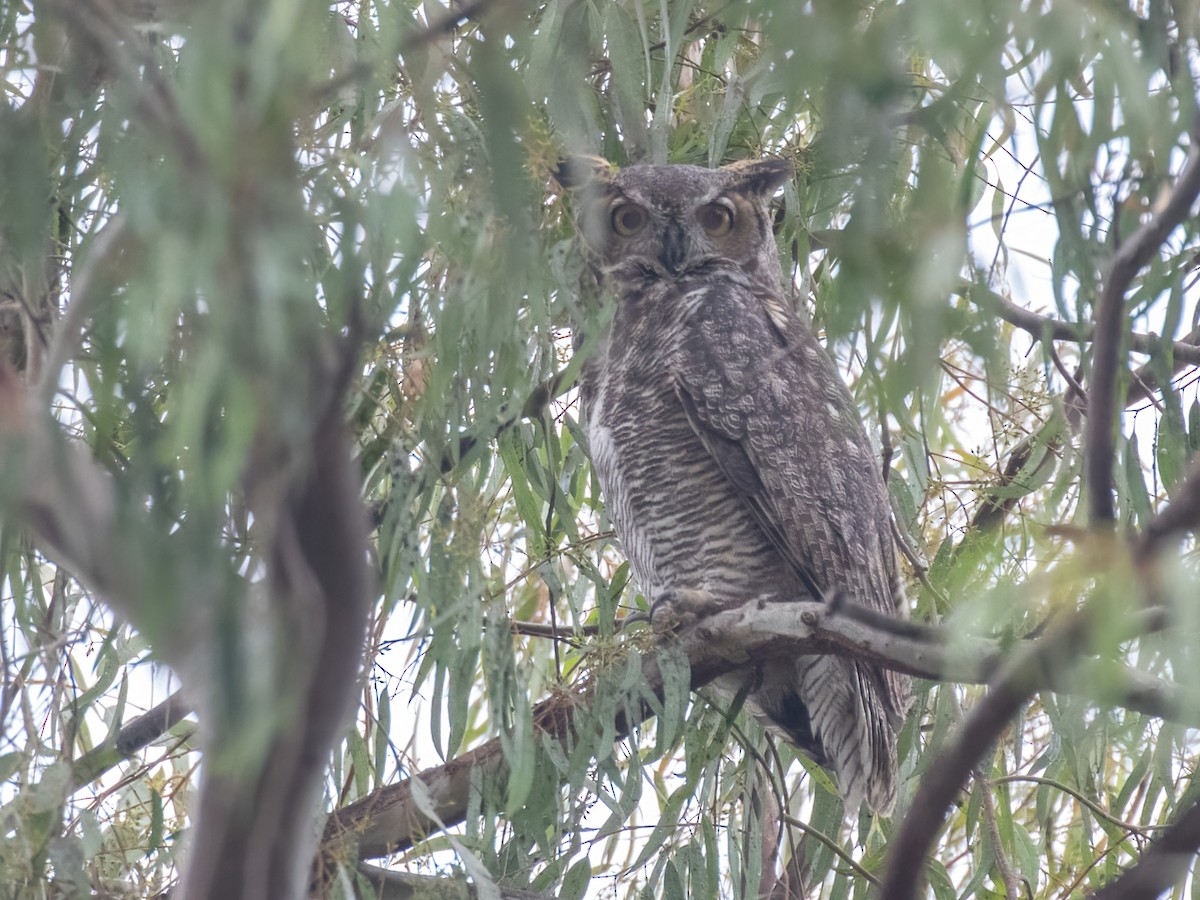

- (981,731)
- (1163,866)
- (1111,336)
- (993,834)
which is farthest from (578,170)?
(993,834)

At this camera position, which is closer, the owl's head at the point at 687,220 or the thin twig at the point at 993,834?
the thin twig at the point at 993,834

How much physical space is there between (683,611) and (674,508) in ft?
1.52

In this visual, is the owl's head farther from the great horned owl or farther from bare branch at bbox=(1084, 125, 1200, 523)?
bare branch at bbox=(1084, 125, 1200, 523)

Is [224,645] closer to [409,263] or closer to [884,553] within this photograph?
[409,263]

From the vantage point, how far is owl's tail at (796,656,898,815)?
247cm

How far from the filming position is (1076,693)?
107 cm

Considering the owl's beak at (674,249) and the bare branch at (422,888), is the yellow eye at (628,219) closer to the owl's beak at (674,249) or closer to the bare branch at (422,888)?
the owl's beak at (674,249)

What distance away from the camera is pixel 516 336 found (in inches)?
63.2

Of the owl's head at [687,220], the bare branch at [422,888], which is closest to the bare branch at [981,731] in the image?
the bare branch at [422,888]

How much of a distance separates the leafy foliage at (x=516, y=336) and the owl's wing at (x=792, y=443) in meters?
0.11

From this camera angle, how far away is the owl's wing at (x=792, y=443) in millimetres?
2543

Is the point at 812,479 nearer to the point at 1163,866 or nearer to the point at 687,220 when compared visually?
the point at 687,220

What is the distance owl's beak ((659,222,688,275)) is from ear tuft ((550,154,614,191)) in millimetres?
318

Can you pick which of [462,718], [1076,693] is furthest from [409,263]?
[462,718]
